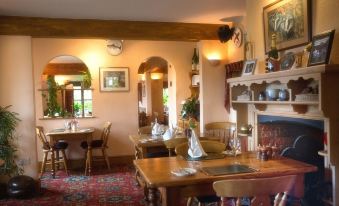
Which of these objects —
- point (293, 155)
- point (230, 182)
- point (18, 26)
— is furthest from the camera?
point (18, 26)

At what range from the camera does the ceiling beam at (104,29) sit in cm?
460

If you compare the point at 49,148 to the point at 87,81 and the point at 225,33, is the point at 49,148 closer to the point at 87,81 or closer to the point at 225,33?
the point at 87,81

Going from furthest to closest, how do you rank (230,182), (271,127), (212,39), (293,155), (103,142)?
(103,142) → (212,39) → (271,127) → (293,155) → (230,182)

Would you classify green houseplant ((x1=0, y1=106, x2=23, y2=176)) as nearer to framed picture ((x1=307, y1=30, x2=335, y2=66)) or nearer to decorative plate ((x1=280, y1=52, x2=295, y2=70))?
decorative plate ((x1=280, y1=52, x2=295, y2=70))

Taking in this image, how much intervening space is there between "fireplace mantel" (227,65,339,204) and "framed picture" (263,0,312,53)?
40cm

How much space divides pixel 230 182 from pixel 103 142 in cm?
438

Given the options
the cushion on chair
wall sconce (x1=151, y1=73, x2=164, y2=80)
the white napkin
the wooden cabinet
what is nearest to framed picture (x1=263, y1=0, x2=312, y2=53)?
the wooden cabinet

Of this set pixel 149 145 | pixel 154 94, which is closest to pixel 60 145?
pixel 149 145

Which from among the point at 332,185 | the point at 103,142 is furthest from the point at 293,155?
the point at 103,142

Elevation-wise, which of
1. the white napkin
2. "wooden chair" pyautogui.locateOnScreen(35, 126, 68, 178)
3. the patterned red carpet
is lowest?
the patterned red carpet

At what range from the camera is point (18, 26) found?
459cm

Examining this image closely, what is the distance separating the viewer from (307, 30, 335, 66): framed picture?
2430 mm

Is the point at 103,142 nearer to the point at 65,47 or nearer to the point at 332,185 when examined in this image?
the point at 65,47

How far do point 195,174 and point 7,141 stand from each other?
3.21m
